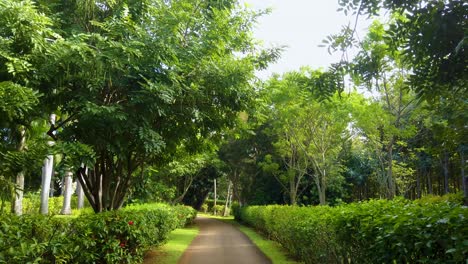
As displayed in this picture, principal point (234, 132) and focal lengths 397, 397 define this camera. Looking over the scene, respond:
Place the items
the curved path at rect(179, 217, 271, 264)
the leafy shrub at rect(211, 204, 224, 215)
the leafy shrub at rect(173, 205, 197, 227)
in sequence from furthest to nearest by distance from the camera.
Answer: the leafy shrub at rect(211, 204, 224, 215)
the leafy shrub at rect(173, 205, 197, 227)
the curved path at rect(179, 217, 271, 264)

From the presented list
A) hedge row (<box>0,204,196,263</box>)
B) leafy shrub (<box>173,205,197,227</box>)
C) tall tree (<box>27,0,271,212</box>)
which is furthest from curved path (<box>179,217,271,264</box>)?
leafy shrub (<box>173,205,197,227</box>)

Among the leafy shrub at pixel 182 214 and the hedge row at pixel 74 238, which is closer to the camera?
the hedge row at pixel 74 238

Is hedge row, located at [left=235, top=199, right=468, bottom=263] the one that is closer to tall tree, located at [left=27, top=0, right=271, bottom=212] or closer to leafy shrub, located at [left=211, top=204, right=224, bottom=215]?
tall tree, located at [left=27, top=0, right=271, bottom=212]

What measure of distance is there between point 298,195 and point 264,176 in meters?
4.31

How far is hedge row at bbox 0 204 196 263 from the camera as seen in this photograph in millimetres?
3980

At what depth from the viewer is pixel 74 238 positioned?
5613 millimetres

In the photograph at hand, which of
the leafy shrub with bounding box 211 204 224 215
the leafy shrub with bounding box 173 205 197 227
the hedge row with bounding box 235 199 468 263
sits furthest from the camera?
the leafy shrub with bounding box 211 204 224 215

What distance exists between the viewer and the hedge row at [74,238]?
3.98m

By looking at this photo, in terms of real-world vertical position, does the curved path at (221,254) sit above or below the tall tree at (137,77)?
below

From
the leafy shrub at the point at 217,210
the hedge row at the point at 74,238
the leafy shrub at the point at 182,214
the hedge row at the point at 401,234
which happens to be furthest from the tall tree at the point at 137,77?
the leafy shrub at the point at 217,210

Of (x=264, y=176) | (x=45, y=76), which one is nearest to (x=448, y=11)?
(x=45, y=76)

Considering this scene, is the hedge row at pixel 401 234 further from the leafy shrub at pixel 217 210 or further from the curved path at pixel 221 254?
the leafy shrub at pixel 217 210

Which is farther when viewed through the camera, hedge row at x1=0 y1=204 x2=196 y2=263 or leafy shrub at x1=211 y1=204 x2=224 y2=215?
leafy shrub at x1=211 y1=204 x2=224 y2=215

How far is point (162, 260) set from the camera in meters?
11.8
